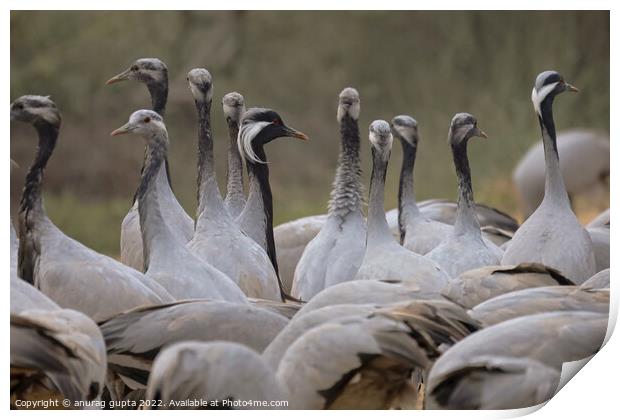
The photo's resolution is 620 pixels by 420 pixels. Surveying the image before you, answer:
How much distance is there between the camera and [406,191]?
5.12 metres

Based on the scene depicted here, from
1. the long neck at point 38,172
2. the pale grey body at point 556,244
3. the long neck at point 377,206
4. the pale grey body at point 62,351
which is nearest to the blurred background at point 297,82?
the long neck at point 38,172

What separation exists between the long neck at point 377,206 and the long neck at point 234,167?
22.8 inches

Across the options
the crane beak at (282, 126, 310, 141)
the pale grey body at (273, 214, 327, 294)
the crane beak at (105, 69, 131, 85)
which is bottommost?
the pale grey body at (273, 214, 327, 294)

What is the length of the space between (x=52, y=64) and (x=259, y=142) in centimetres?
72

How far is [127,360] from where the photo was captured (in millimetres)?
3500

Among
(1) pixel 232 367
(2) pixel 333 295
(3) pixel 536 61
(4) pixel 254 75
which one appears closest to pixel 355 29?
(4) pixel 254 75

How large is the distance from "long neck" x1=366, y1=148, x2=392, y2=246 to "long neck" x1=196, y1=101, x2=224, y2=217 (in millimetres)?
488

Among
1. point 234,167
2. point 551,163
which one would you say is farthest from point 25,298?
point 551,163

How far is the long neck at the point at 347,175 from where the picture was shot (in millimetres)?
4629

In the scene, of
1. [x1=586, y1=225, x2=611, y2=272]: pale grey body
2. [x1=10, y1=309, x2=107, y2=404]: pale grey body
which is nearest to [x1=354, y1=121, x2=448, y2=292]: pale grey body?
[x1=586, y1=225, x2=611, y2=272]: pale grey body

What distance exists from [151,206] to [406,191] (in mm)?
1347

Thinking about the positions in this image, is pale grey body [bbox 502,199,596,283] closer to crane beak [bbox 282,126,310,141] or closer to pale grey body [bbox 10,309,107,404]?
crane beak [bbox 282,126,310,141]

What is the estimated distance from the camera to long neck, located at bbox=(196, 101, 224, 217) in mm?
4449

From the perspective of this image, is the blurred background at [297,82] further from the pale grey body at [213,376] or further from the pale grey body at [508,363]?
the pale grey body at [508,363]
